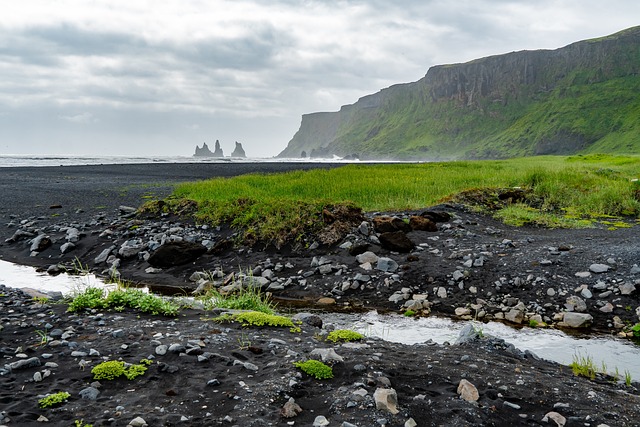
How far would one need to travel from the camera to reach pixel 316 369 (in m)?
6.36

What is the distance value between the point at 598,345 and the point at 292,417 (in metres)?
6.99

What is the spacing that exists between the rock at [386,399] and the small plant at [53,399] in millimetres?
3671

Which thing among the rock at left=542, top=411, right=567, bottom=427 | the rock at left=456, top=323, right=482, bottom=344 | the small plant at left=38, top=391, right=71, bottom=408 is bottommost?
the rock at left=456, top=323, right=482, bottom=344

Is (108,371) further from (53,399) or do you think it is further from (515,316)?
(515,316)

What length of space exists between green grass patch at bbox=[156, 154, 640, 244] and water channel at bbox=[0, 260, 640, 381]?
19.5ft

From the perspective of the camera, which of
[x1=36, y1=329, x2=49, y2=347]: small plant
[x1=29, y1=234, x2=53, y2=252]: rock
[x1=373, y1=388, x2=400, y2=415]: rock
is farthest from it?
[x1=29, y1=234, x2=53, y2=252]: rock

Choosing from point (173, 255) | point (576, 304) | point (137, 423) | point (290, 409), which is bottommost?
point (576, 304)

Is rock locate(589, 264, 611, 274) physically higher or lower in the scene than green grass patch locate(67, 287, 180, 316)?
lower

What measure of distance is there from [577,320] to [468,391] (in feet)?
19.4

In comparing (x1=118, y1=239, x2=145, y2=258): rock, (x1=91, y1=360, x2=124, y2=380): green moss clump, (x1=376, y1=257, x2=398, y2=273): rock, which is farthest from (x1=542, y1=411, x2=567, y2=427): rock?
(x1=118, y1=239, x2=145, y2=258): rock

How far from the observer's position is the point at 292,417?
5.32 meters

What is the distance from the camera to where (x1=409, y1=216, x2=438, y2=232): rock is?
16.4m

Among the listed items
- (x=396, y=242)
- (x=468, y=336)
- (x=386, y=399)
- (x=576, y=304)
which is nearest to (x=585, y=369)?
(x=468, y=336)

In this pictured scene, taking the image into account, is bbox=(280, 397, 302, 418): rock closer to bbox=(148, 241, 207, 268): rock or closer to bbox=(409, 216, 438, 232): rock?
bbox=(148, 241, 207, 268): rock
